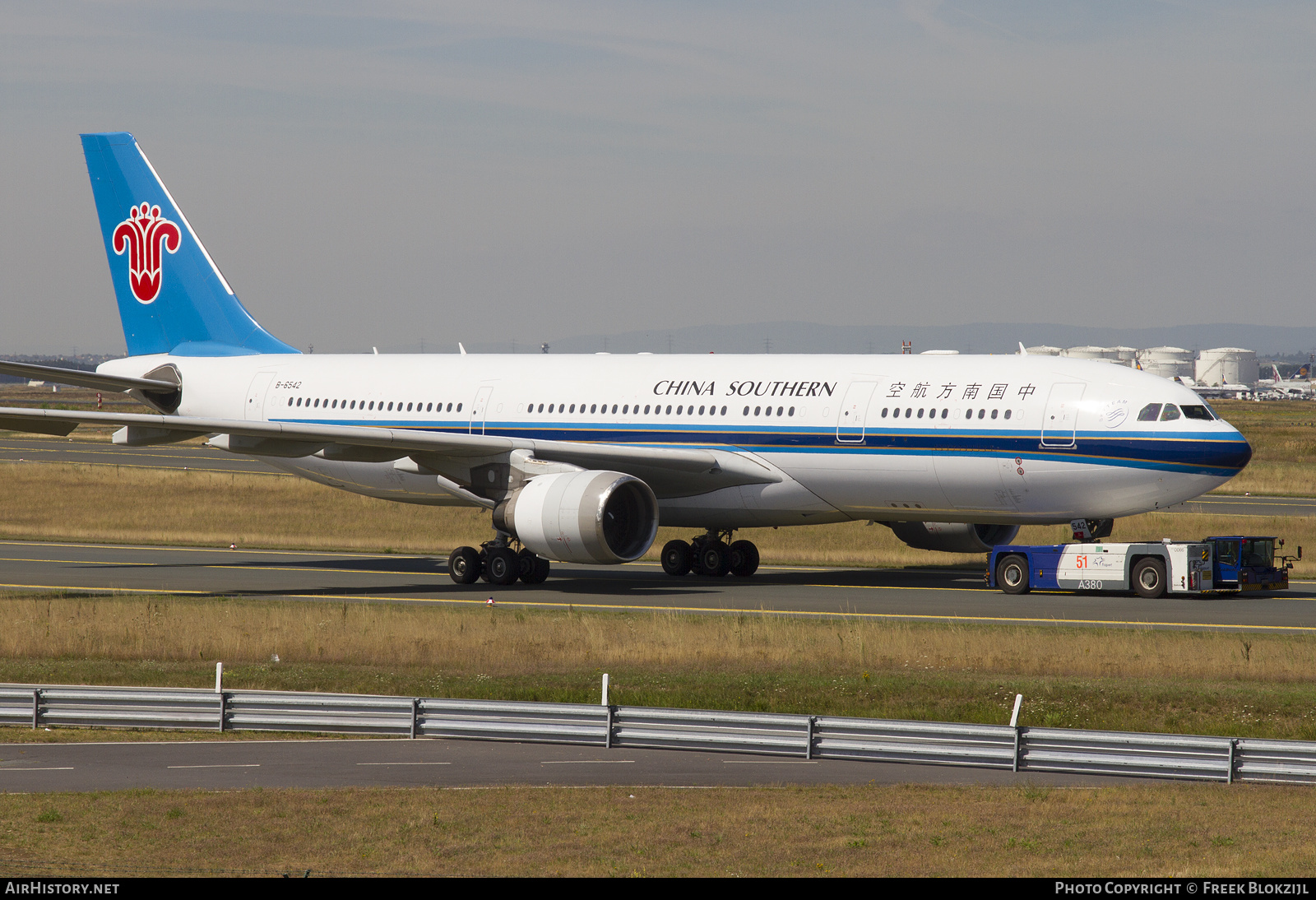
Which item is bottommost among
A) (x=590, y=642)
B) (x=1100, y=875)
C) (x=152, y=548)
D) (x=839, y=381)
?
(x=1100, y=875)

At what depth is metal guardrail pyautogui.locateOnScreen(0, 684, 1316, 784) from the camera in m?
16.3

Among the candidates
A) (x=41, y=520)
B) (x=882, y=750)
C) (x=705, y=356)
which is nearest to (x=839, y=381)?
(x=705, y=356)

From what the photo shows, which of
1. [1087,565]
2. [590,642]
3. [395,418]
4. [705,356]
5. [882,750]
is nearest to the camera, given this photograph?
[882,750]

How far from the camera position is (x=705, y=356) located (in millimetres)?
38844

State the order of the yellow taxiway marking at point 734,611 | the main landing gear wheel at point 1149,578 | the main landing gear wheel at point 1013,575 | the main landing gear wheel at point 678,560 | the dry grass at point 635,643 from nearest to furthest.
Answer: the dry grass at point 635,643 → the yellow taxiway marking at point 734,611 → the main landing gear wheel at point 1149,578 → the main landing gear wheel at point 1013,575 → the main landing gear wheel at point 678,560

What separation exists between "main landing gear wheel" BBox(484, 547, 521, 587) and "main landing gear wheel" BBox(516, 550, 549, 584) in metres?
0.06

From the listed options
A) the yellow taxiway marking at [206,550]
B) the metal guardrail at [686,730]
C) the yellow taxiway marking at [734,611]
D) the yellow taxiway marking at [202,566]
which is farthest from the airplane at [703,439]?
the metal guardrail at [686,730]

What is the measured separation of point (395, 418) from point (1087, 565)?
735 inches

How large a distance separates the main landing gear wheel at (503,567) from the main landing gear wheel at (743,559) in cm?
568

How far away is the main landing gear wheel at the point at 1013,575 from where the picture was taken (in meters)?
33.9

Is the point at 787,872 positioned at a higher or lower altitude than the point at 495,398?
lower

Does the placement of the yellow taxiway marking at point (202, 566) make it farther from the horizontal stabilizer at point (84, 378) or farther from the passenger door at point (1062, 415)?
the passenger door at point (1062, 415)

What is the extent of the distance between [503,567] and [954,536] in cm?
1120

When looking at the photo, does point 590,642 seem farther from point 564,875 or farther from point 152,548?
point 152,548
